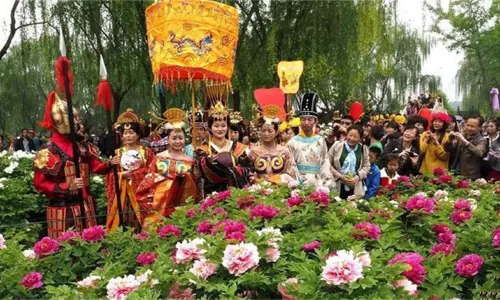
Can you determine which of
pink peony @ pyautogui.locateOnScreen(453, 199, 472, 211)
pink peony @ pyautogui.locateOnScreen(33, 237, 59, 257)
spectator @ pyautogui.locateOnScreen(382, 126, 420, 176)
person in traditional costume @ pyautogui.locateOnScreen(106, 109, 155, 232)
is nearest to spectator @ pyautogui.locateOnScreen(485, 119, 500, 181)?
spectator @ pyautogui.locateOnScreen(382, 126, 420, 176)

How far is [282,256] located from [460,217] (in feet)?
3.68

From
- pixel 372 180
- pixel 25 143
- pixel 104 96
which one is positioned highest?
pixel 104 96

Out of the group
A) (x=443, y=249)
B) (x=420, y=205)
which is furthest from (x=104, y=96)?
(x=443, y=249)

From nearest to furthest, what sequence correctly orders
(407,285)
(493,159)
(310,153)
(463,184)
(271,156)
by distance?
1. (407,285)
2. (463,184)
3. (271,156)
4. (310,153)
5. (493,159)

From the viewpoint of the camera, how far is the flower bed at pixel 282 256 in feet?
5.75

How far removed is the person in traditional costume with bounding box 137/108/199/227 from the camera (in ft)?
15.0

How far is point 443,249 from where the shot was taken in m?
2.27

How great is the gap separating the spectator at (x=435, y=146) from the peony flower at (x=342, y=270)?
435cm

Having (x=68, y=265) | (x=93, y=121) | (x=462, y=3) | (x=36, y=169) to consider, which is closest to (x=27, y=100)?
(x=93, y=121)

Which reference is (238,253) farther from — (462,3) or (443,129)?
(462,3)

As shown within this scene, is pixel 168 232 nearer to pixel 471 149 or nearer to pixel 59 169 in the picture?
pixel 59 169

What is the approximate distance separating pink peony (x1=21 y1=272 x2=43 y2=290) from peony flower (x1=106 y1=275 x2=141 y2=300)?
19.5 inches

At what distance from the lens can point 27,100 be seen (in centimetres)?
2645

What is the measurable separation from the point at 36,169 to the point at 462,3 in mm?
22363
